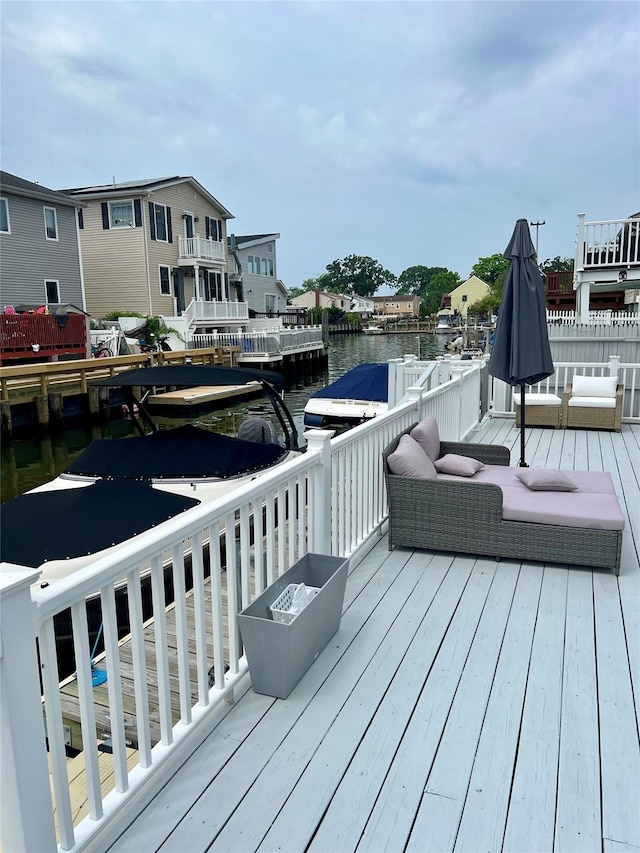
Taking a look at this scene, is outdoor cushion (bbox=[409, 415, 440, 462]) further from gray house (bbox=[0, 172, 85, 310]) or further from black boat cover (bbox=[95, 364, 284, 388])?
gray house (bbox=[0, 172, 85, 310])

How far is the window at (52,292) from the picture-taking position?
21.9 meters

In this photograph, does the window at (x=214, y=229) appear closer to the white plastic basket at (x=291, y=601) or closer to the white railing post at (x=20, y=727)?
the white plastic basket at (x=291, y=601)

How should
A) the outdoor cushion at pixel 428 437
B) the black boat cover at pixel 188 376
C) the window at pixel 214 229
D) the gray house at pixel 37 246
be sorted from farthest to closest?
the window at pixel 214 229
the gray house at pixel 37 246
the black boat cover at pixel 188 376
the outdoor cushion at pixel 428 437

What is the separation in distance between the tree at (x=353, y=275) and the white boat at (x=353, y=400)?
103 m

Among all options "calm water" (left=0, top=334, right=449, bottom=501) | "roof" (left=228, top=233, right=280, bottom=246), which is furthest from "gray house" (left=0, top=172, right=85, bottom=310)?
"roof" (left=228, top=233, right=280, bottom=246)

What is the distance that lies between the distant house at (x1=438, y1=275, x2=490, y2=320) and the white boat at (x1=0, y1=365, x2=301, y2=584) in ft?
249

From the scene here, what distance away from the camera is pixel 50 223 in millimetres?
21641

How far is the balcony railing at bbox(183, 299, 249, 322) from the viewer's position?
83.8 ft

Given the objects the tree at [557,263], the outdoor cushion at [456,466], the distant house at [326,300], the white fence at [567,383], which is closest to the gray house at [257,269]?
the white fence at [567,383]

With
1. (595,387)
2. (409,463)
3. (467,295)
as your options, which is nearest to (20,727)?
(409,463)

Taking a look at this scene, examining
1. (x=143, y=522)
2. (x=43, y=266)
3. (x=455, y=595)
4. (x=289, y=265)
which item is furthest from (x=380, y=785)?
(x=289, y=265)

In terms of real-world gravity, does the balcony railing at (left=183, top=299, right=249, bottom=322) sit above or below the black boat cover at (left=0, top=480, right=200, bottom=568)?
above

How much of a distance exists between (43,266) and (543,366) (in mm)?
20507

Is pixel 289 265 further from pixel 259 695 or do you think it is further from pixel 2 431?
pixel 259 695
